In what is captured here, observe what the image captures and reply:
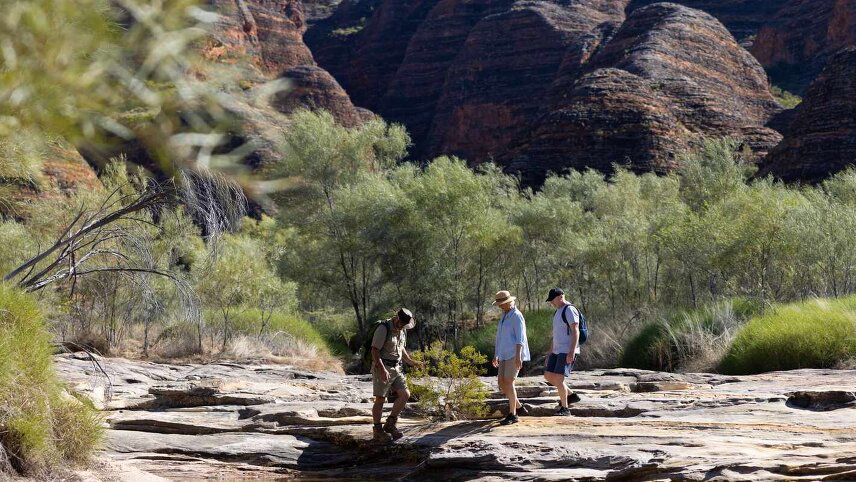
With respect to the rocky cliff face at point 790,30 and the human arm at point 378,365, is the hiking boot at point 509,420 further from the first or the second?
the rocky cliff face at point 790,30

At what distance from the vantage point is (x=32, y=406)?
873 centimetres

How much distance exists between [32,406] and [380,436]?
3.87 metres

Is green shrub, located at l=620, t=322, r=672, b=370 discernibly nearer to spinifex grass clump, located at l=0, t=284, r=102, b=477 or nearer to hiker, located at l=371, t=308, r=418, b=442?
hiker, located at l=371, t=308, r=418, b=442

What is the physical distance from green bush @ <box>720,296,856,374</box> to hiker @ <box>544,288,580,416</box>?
18.9 feet

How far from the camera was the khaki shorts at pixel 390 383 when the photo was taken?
34.6ft

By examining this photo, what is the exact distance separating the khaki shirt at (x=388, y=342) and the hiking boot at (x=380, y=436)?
2.86 ft

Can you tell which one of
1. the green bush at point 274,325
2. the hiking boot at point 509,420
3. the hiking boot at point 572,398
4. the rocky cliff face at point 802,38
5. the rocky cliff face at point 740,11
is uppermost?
the rocky cliff face at point 740,11

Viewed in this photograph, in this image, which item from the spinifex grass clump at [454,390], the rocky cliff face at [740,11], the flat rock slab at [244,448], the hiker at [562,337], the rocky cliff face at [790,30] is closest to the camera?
the hiker at [562,337]

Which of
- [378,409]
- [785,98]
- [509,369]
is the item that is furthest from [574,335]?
[785,98]

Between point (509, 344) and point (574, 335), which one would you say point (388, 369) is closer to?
point (509, 344)

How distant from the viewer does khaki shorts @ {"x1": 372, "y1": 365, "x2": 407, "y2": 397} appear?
10531 millimetres

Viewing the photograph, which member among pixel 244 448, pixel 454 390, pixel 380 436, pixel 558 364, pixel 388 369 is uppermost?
pixel 558 364

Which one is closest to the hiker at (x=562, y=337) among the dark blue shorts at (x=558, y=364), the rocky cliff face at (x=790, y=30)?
the dark blue shorts at (x=558, y=364)

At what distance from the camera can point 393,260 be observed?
27219 mm
